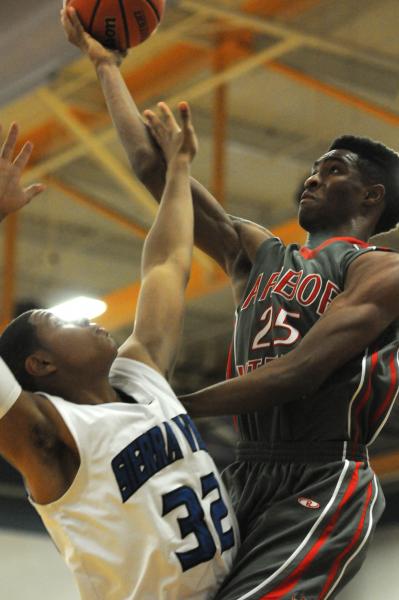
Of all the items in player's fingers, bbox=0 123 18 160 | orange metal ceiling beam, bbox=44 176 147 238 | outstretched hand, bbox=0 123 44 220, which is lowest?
orange metal ceiling beam, bbox=44 176 147 238

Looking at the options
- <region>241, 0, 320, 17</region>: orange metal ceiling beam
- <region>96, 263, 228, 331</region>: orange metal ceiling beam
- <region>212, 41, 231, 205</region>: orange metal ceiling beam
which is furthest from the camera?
<region>96, 263, 228, 331</region>: orange metal ceiling beam

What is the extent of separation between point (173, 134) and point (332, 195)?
2.03ft

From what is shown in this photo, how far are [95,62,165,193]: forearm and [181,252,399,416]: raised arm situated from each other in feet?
3.06

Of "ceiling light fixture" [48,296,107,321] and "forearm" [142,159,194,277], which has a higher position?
"forearm" [142,159,194,277]

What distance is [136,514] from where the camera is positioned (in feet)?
12.3

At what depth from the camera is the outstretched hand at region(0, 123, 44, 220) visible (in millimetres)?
3930

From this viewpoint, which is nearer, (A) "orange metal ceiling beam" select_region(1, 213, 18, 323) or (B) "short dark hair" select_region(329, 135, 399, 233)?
(B) "short dark hair" select_region(329, 135, 399, 233)

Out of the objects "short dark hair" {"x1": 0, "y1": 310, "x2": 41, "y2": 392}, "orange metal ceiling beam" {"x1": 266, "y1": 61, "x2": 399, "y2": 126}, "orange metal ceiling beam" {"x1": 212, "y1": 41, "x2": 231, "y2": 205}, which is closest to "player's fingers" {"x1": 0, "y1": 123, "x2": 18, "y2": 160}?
"short dark hair" {"x1": 0, "y1": 310, "x2": 41, "y2": 392}

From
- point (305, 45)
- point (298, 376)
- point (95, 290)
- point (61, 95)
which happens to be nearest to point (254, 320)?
point (298, 376)

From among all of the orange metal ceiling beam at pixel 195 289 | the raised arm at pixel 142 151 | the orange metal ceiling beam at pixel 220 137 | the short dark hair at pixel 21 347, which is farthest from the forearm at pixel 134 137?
the orange metal ceiling beam at pixel 220 137

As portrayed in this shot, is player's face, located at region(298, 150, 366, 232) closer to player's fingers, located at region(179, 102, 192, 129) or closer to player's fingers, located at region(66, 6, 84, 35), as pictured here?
player's fingers, located at region(179, 102, 192, 129)

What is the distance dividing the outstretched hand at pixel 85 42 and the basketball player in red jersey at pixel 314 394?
0.90 metres

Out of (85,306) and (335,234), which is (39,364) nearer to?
(335,234)

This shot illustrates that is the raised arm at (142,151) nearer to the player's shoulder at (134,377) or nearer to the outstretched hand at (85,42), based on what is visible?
the outstretched hand at (85,42)
